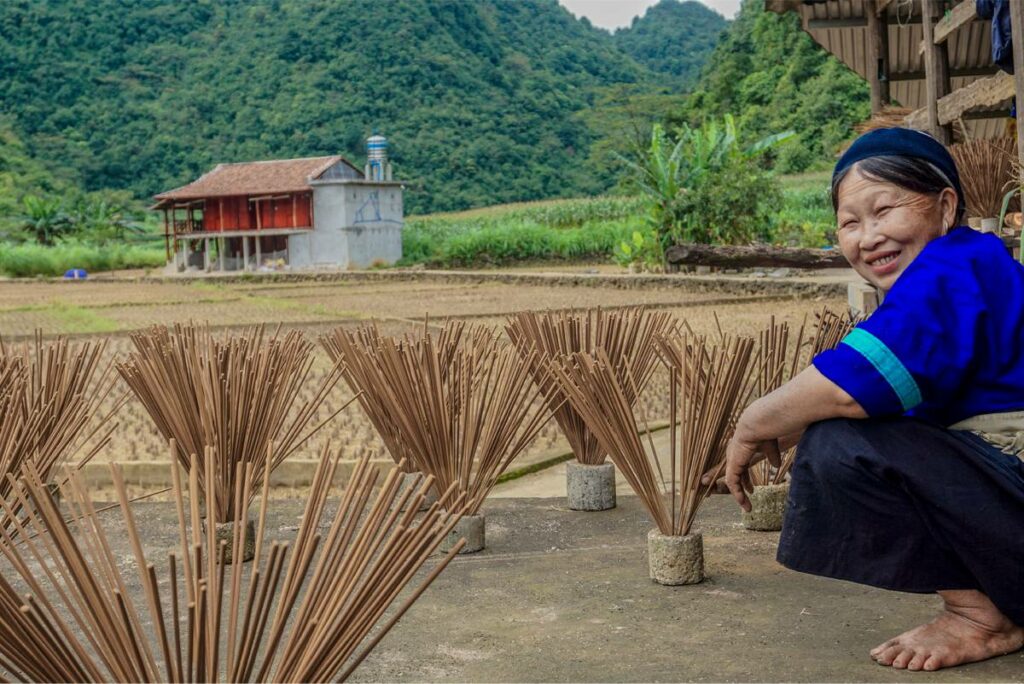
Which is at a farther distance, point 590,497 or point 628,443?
point 590,497

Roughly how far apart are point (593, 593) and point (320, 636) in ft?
4.29

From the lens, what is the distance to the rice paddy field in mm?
5316

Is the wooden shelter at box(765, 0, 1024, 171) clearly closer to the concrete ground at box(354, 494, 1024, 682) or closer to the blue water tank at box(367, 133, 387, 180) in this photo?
the concrete ground at box(354, 494, 1024, 682)

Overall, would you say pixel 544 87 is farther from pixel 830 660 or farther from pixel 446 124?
pixel 830 660

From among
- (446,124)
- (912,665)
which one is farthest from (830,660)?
(446,124)

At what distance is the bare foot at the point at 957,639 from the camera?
6.54ft

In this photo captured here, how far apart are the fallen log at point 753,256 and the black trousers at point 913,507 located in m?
14.4

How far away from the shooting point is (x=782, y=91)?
38.9 metres

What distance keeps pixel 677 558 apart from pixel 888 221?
38.6 inches

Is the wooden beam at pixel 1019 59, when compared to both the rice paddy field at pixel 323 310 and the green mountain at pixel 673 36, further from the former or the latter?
the green mountain at pixel 673 36

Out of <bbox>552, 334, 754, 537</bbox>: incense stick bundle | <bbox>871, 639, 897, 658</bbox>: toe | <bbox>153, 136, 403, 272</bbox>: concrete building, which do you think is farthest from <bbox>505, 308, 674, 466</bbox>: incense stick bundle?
<bbox>153, 136, 403, 272</bbox>: concrete building

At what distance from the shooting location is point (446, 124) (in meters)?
52.5

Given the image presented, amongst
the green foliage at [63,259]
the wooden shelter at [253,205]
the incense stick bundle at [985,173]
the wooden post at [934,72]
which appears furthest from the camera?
the wooden shelter at [253,205]

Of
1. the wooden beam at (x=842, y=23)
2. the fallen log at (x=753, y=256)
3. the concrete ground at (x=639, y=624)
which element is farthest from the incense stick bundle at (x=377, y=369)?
the fallen log at (x=753, y=256)
